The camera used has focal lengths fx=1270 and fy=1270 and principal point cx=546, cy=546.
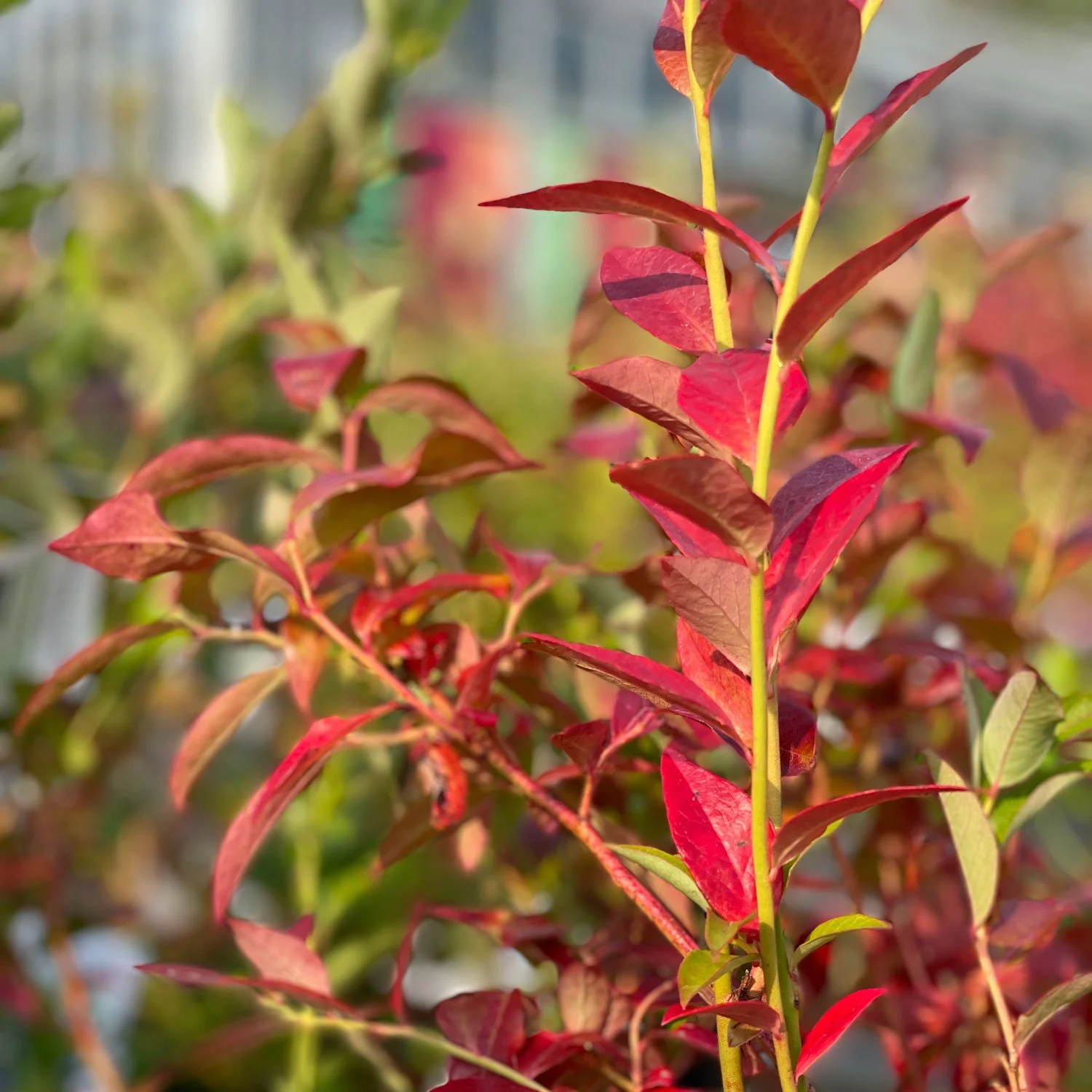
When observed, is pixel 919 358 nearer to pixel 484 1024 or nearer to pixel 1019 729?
pixel 1019 729

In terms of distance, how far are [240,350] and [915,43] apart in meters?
14.0

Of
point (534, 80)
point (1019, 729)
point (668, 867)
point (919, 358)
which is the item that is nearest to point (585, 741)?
point (668, 867)

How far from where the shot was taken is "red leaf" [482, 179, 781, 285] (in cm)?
36

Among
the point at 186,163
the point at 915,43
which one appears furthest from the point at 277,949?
the point at 915,43

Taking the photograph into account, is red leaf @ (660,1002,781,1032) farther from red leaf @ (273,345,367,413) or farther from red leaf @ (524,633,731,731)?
red leaf @ (273,345,367,413)

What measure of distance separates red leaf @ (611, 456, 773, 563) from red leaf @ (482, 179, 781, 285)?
0.25ft

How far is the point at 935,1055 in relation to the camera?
56 cm

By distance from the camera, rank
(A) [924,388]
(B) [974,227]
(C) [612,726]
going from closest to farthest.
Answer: (C) [612,726] < (A) [924,388] < (B) [974,227]

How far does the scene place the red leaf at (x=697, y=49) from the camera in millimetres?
368

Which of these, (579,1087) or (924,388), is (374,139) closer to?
(924,388)

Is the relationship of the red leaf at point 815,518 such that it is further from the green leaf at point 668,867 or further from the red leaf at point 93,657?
the red leaf at point 93,657

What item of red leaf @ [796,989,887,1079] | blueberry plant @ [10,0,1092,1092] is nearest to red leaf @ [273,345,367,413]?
blueberry plant @ [10,0,1092,1092]

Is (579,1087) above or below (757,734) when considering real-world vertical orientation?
below

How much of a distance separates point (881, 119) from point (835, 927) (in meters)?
0.25
